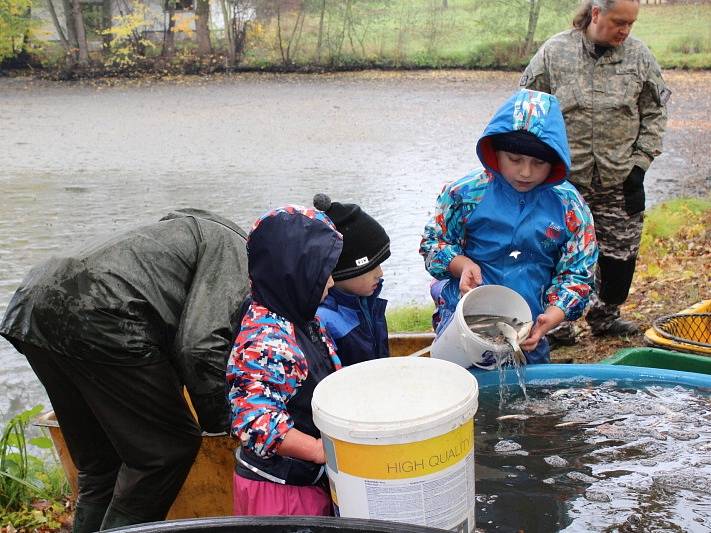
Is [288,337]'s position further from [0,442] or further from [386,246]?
[0,442]

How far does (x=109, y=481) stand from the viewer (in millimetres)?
3355

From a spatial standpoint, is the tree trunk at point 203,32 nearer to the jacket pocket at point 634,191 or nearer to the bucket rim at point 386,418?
the jacket pocket at point 634,191

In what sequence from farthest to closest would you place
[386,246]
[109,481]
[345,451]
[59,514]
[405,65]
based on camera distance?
1. [405,65]
2. [59,514]
3. [109,481]
4. [386,246]
5. [345,451]

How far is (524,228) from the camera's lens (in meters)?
3.55

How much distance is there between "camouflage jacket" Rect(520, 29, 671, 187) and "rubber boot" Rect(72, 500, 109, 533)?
11.0 feet

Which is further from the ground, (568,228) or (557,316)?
(568,228)

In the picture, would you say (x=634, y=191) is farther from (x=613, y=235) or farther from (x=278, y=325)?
(x=278, y=325)

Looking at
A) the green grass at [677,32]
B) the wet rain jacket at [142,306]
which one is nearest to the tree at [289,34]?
the green grass at [677,32]

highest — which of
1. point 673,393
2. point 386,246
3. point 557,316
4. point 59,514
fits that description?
point 386,246

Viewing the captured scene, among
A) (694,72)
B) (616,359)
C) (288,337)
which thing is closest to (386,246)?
(288,337)

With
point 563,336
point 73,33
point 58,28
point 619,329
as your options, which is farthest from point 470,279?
point 73,33

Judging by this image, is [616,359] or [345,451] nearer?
[345,451]

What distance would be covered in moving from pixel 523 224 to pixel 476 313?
1.59 ft

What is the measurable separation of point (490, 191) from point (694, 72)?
78.7ft
